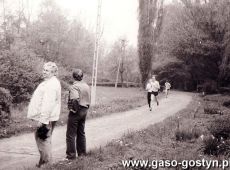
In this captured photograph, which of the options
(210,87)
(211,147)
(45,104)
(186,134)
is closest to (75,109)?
(45,104)

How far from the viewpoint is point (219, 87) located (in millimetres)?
45188

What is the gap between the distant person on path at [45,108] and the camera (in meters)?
7.01

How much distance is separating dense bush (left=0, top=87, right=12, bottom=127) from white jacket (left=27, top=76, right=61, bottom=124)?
18.4 ft

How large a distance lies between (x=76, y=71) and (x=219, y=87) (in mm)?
39502

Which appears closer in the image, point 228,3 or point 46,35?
point 228,3

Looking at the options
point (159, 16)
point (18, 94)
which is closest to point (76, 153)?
point (18, 94)

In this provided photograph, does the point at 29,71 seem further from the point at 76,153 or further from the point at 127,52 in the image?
the point at 127,52

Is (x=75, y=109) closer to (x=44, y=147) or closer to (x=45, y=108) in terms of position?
(x=45, y=108)

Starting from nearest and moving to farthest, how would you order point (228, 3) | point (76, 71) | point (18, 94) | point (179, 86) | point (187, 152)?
point (76, 71) → point (187, 152) → point (18, 94) → point (228, 3) → point (179, 86)

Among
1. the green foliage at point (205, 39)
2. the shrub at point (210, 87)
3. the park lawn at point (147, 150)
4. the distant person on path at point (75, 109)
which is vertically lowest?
the shrub at point (210, 87)

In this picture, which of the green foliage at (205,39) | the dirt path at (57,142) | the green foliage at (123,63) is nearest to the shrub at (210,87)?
the green foliage at (205,39)

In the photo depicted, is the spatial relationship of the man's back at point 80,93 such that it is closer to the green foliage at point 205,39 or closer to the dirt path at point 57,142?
the dirt path at point 57,142

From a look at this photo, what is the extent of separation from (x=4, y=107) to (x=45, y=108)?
253 inches

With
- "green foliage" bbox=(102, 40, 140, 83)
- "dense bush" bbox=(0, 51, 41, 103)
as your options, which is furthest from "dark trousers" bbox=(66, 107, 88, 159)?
"green foliage" bbox=(102, 40, 140, 83)
